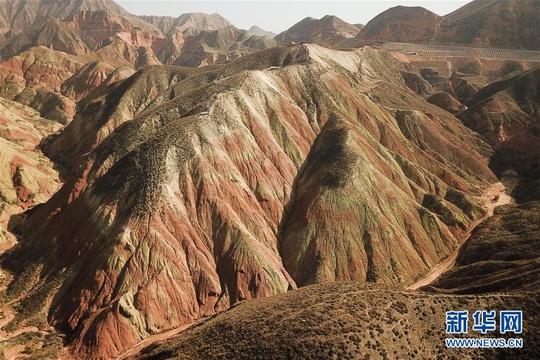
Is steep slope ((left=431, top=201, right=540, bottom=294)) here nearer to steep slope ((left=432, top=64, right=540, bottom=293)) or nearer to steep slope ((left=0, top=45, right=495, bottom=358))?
steep slope ((left=432, top=64, right=540, bottom=293))

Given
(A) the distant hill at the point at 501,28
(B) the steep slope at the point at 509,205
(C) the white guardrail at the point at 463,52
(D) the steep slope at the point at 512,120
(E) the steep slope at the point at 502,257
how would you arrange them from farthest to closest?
(A) the distant hill at the point at 501,28
(C) the white guardrail at the point at 463,52
(D) the steep slope at the point at 512,120
(B) the steep slope at the point at 509,205
(E) the steep slope at the point at 502,257

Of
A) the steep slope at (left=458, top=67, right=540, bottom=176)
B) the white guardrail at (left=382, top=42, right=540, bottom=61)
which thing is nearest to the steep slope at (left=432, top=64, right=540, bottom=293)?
the steep slope at (left=458, top=67, right=540, bottom=176)

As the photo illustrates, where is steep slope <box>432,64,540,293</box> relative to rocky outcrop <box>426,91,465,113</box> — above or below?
below

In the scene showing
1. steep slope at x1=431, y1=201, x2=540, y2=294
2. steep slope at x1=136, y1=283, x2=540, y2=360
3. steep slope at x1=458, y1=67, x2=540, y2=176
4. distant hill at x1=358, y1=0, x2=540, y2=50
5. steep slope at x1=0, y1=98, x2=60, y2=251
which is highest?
distant hill at x1=358, y1=0, x2=540, y2=50

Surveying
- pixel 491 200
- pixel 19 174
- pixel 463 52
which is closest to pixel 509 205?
pixel 491 200

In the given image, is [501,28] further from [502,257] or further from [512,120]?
[502,257]

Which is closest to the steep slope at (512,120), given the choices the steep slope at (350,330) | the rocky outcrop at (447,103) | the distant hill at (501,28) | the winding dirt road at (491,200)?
the winding dirt road at (491,200)

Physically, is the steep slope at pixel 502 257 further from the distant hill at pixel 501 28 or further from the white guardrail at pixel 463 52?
the distant hill at pixel 501 28

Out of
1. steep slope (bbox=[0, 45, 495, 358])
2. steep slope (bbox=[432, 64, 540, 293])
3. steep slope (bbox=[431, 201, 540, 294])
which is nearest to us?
steep slope (bbox=[431, 201, 540, 294])
